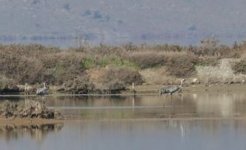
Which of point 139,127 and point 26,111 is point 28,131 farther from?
point 139,127

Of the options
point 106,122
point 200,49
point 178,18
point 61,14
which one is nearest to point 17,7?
point 61,14

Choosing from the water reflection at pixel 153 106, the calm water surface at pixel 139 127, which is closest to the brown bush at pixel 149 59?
the water reflection at pixel 153 106

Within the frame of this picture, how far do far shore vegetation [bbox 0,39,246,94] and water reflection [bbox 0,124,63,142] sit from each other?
659 inches

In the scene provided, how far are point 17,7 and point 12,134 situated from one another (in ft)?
520

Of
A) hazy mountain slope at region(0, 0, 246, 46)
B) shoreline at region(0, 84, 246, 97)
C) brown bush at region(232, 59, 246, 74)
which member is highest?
hazy mountain slope at region(0, 0, 246, 46)

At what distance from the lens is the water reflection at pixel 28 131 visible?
34.8 m

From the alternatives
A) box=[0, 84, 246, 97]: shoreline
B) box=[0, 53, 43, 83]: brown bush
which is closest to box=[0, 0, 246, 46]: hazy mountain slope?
box=[0, 53, 43, 83]: brown bush

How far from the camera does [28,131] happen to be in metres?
36.2

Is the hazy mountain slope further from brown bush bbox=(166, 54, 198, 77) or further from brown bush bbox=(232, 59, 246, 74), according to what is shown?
brown bush bbox=(232, 59, 246, 74)

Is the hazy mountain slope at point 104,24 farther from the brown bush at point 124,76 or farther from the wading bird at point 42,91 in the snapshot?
the wading bird at point 42,91

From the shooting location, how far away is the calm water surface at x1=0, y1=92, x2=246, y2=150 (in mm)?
32938

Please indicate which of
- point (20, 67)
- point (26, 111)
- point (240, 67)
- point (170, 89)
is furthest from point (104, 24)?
point (26, 111)

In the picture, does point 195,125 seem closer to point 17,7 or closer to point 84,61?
point 84,61

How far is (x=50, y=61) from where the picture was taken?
61.4 metres
